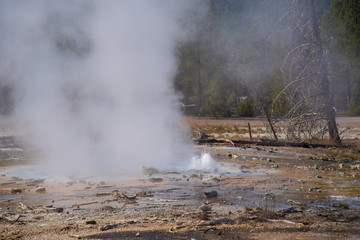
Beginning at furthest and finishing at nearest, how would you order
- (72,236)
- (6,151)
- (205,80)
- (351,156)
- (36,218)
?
1. (205,80)
2. (6,151)
3. (351,156)
4. (36,218)
5. (72,236)

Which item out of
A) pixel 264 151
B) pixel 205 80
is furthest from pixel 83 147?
pixel 205 80

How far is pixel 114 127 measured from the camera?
1322 centimetres

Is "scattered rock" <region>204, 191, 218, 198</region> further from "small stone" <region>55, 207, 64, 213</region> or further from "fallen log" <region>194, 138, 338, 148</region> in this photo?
"fallen log" <region>194, 138, 338, 148</region>

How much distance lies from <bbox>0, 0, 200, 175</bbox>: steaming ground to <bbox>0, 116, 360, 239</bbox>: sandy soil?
234cm

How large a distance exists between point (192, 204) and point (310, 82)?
1071 cm

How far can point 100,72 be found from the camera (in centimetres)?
1257

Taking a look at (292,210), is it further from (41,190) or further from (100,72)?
Answer: (100,72)

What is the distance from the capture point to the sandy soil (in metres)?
4.91

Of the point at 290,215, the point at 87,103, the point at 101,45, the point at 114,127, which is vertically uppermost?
the point at 101,45

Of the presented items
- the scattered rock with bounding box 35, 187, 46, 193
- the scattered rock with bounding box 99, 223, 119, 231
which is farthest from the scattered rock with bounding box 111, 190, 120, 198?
the scattered rock with bounding box 99, 223, 119, 231

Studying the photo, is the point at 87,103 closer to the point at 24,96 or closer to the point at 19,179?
the point at 24,96

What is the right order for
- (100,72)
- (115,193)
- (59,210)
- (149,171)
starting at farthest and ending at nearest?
(100,72), (149,171), (115,193), (59,210)

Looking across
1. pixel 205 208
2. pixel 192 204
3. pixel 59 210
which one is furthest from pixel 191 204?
pixel 59 210

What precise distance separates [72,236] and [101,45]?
8.37 metres
